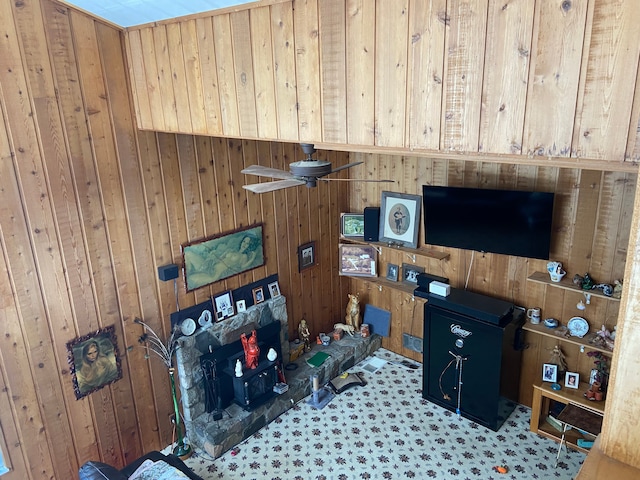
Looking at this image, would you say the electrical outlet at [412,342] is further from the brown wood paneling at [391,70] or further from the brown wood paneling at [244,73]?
the brown wood paneling at [391,70]

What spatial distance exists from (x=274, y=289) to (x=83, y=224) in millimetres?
1965

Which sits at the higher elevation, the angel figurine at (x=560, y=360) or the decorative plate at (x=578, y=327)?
the decorative plate at (x=578, y=327)

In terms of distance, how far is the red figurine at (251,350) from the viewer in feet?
14.0

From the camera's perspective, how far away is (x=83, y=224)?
3.31m

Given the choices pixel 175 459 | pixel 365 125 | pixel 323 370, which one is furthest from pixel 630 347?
pixel 323 370

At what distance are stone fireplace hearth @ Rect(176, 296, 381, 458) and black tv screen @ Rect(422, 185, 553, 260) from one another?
66.4 inches

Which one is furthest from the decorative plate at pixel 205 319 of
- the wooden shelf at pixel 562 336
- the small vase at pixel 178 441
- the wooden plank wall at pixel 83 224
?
the wooden shelf at pixel 562 336

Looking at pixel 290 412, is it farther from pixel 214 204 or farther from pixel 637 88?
pixel 637 88

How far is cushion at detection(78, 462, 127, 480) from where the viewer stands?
9.96ft

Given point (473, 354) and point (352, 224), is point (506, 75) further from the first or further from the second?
point (352, 224)

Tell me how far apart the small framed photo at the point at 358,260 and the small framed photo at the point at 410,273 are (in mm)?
348

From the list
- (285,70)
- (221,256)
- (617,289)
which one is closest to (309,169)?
(285,70)

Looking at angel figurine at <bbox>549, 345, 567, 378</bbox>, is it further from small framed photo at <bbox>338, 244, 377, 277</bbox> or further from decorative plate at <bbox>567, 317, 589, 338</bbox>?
small framed photo at <bbox>338, 244, 377, 277</bbox>

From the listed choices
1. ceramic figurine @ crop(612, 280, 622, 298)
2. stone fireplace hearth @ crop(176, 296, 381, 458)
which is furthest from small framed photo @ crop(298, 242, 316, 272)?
ceramic figurine @ crop(612, 280, 622, 298)
